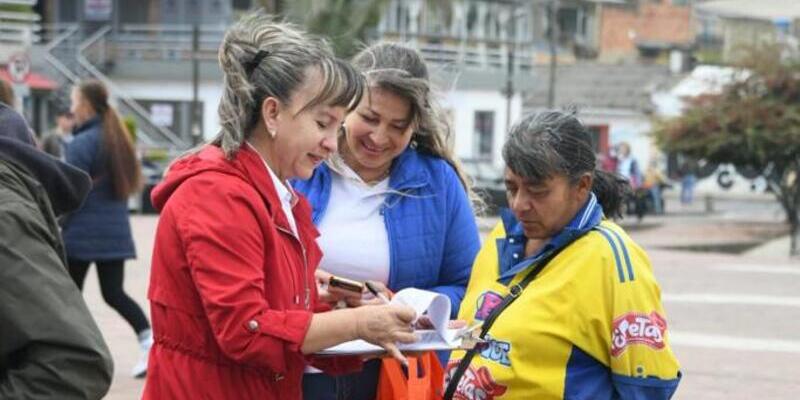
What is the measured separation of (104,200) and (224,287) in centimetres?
582

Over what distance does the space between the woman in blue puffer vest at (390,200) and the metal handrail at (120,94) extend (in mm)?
33030

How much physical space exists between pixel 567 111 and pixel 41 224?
5.61ft

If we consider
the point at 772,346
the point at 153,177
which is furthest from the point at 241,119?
the point at 153,177

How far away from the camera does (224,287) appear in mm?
2938

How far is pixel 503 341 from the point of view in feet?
11.4

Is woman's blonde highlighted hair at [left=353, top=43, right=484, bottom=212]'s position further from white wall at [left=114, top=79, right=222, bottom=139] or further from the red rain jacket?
white wall at [left=114, top=79, right=222, bottom=139]

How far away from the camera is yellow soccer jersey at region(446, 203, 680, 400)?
3348 mm

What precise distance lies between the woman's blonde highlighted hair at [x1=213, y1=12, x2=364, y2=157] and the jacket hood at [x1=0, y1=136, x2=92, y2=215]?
45 centimetres

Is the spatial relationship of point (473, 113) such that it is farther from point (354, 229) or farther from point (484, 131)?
point (354, 229)

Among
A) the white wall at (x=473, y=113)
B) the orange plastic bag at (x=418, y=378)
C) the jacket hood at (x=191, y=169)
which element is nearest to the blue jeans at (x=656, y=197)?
the white wall at (x=473, y=113)

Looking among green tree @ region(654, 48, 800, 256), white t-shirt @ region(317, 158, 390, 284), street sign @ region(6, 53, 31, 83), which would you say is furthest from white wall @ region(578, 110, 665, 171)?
white t-shirt @ region(317, 158, 390, 284)

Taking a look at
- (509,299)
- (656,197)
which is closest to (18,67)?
(656,197)

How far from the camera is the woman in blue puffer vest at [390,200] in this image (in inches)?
160

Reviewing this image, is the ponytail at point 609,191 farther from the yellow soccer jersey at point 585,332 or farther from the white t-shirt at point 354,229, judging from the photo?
the white t-shirt at point 354,229
